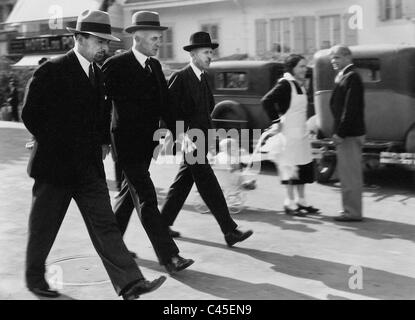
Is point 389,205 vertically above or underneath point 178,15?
underneath

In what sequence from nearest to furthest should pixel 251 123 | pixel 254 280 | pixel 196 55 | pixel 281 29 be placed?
1. pixel 254 280
2. pixel 196 55
3. pixel 251 123
4. pixel 281 29

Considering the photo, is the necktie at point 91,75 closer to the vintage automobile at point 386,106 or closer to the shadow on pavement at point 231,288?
the shadow on pavement at point 231,288

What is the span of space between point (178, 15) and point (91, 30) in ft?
67.9

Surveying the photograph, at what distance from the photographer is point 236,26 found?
2341cm

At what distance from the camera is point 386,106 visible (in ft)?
31.3

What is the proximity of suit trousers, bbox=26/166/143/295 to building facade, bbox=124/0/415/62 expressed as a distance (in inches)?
587

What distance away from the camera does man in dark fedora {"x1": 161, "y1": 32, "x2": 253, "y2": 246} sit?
20.2 feet

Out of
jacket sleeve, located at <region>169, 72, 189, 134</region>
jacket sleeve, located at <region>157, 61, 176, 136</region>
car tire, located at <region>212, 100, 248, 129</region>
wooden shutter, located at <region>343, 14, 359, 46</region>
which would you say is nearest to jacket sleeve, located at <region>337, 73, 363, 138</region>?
jacket sleeve, located at <region>169, 72, 189, 134</region>

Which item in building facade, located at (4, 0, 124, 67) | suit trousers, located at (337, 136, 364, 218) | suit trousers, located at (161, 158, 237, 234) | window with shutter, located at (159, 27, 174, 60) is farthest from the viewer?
building facade, located at (4, 0, 124, 67)

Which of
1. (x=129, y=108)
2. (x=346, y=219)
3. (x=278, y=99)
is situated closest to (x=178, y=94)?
(x=129, y=108)

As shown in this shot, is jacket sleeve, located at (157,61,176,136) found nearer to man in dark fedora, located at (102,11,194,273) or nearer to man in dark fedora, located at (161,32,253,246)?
man in dark fedora, located at (102,11,194,273)

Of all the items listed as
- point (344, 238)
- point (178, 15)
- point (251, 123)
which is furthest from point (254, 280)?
point (178, 15)

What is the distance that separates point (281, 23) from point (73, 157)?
60.4 feet
